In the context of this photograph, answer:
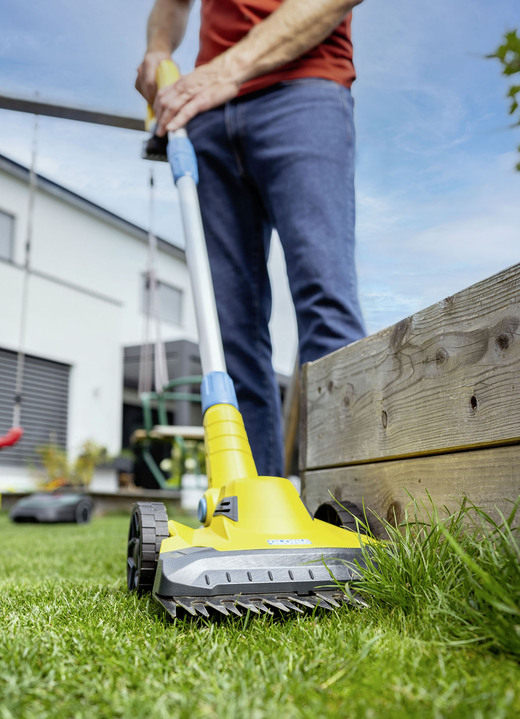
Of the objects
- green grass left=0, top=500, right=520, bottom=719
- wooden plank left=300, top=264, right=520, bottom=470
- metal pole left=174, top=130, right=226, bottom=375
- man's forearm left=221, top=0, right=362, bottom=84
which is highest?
man's forearm left=221, top=0, right=362, bottom=84

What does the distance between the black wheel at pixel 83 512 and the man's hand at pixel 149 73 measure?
149 inches

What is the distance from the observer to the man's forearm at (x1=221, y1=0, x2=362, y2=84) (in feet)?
4.87

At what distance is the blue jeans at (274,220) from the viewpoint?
1474 mm

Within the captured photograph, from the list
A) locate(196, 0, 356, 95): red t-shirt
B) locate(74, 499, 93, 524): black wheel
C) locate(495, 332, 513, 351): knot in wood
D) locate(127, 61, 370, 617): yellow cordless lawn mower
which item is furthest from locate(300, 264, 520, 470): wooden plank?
locate(74, 499, 93, 524): black wheel

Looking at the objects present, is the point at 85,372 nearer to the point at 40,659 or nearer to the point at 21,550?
the point at 21,550

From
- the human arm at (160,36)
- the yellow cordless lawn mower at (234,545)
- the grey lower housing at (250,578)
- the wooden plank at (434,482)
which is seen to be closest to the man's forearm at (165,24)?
the human arm at (160,36)

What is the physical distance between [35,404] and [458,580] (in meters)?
7.72

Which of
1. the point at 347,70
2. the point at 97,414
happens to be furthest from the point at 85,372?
the point at 347,70

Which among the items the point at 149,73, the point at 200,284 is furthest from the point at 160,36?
the point at 200,284

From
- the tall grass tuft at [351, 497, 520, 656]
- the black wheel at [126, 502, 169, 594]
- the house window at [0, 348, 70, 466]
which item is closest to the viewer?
the tall grass tuft at [351, 497, 520, 656]

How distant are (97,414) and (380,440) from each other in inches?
312

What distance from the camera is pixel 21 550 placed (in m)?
2.36

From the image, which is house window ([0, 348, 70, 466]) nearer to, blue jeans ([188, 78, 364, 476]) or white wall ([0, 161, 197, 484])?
white wall ([0, 161, 197, 484])

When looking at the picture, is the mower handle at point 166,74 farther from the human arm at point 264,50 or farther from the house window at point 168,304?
the house window at point 168,304
